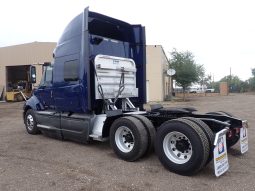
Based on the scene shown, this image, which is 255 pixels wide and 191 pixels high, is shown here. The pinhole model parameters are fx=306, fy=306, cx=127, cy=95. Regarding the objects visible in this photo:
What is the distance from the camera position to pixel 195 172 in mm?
5332

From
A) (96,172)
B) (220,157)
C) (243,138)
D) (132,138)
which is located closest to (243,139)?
(243,138)

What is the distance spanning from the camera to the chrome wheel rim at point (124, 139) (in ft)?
21.4

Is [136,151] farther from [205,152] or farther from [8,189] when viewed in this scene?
[8,189]

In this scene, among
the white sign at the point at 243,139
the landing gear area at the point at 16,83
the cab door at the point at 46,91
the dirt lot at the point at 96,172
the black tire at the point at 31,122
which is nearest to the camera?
the dirt lot at the point at 96,172

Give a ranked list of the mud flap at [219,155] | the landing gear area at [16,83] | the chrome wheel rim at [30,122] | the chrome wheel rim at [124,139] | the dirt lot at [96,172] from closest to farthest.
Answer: the dirt lot at [96,172], the mud flap at [219,155], the chrome wheel rim at [124,139], the chrome wheel rim at [30,122], the landing gear area at [16,83]

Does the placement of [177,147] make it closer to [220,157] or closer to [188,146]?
[188,146]

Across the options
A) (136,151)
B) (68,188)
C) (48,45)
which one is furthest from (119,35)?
(48,45)

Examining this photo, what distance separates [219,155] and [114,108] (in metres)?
3.31

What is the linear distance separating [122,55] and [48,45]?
2614 centimetres

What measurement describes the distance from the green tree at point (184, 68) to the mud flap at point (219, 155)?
104ft

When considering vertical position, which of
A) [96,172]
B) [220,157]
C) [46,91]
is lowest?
[96,172]

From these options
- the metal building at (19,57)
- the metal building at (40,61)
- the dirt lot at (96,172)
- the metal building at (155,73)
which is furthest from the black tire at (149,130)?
the metal building at (19,57)

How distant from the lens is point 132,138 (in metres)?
6.52

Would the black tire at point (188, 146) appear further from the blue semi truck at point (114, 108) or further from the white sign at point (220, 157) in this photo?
the white sign at point (220, 157)
